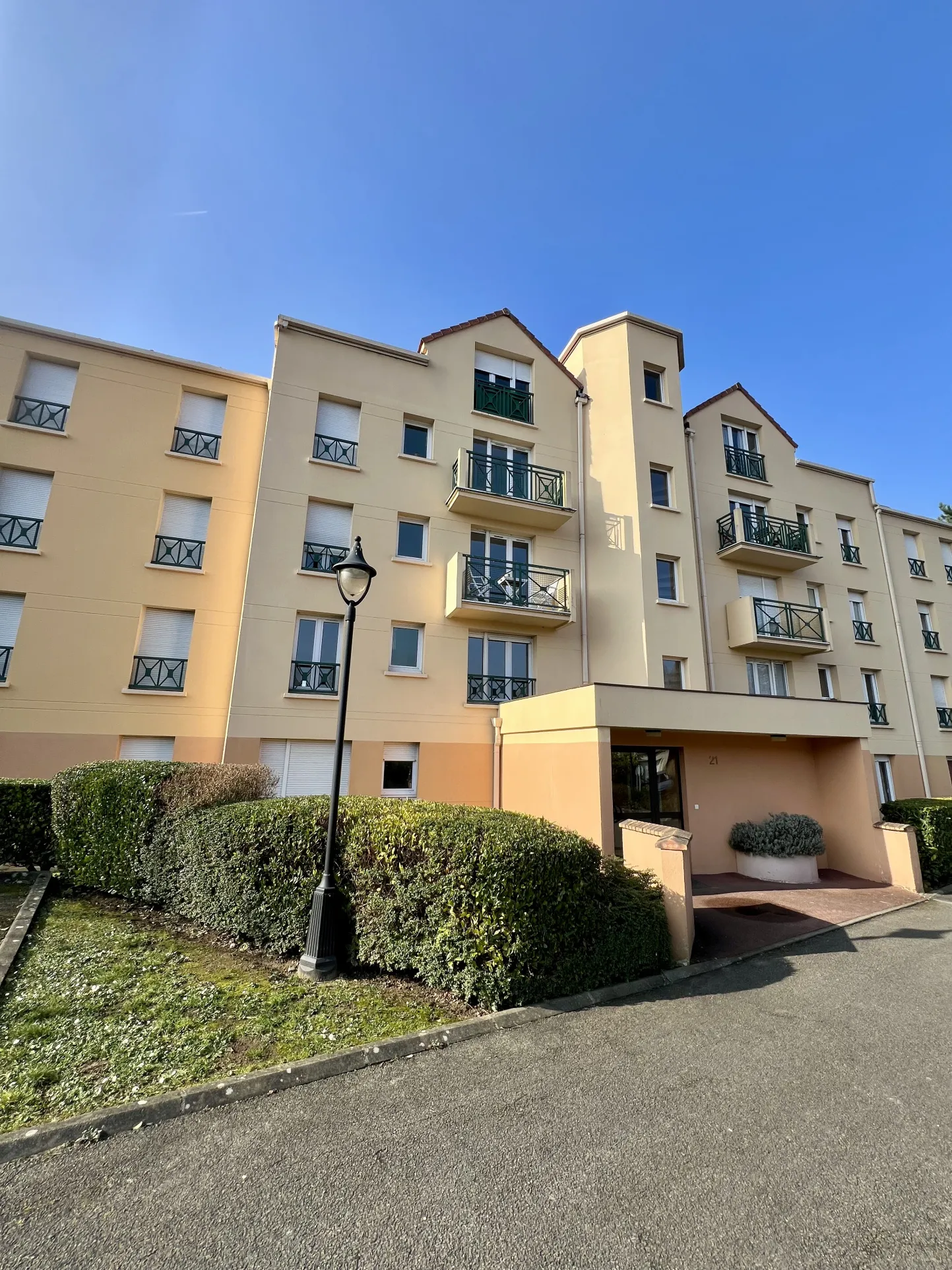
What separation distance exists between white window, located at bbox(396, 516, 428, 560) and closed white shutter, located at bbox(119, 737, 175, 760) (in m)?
6.50

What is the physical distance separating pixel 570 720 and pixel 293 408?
9.77 meters

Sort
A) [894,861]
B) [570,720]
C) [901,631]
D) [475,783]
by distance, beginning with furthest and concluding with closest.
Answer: [901,631] < [475,783] < [894,861] < [570,720]

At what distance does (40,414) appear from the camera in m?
11.7

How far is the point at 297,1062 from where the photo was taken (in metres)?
3.86

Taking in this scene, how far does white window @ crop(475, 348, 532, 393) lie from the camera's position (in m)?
15.2

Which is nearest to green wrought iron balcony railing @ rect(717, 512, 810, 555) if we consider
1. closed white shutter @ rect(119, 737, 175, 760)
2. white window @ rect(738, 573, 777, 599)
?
white window @ rect(738, 573, 777, 599)

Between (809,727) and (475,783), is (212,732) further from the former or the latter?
(809,727)

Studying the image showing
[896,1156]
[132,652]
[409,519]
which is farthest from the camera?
[409,519]

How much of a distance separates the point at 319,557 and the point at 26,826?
7.17m

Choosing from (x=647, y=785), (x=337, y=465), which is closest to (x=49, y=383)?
(x=337, y=465)

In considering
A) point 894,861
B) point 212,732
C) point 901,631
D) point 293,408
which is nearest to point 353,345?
Answer: point 293,408

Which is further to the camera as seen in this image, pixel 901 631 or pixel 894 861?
pixel 901 631

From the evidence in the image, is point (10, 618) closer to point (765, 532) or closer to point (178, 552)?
point (178, 552)

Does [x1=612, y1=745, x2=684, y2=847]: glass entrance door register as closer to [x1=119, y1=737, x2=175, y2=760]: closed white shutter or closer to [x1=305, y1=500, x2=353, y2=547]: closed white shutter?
[x1=305, y1=500, x2=353, y2=547]: closed white shutter
